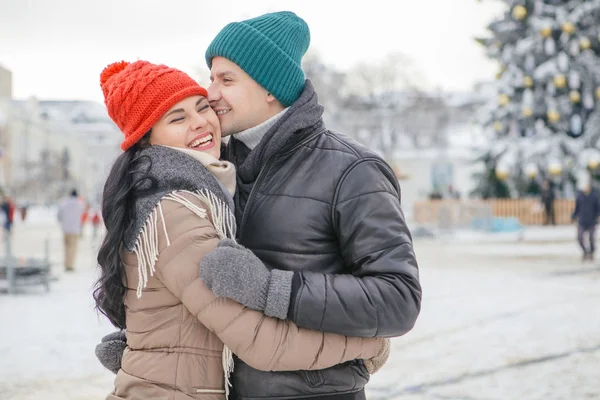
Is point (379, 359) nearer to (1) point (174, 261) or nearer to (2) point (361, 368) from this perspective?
(2) point (361, 368)

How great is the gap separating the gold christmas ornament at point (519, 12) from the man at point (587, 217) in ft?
34.1

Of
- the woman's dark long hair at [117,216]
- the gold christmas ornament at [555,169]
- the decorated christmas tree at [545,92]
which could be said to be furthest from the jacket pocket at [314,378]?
the gold christmas ornament at [555,169]

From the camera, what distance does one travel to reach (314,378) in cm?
209

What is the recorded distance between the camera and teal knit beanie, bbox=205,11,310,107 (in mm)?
2258

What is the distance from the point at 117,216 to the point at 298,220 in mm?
539

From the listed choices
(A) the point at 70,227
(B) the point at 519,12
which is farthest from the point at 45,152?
(A) the point at 70,227

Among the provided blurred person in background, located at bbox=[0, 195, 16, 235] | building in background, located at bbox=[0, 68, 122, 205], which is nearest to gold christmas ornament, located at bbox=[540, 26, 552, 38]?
blurred person in background, located at bbox=[0, 195, 16, 235]

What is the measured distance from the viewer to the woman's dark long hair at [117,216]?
2.11 metres

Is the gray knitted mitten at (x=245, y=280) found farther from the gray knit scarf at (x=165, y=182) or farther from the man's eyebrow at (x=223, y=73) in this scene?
the man's eyebrow at (x=223, y=73)

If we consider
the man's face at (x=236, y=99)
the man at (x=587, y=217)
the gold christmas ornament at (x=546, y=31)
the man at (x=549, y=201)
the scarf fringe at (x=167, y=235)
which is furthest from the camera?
the man at (x=549, y=201)

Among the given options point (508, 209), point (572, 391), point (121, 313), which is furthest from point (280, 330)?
point (508, 209)

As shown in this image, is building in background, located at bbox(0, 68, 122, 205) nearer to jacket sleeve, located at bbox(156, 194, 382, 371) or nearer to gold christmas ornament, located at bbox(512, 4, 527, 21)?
gold christmas ornament, located at bbox(512, 4, 527, 21)

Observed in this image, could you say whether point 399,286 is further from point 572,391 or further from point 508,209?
point 508,209

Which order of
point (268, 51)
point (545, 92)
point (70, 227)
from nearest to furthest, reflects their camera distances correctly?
point (268, 51), point (70, 227), point (545, 92)
